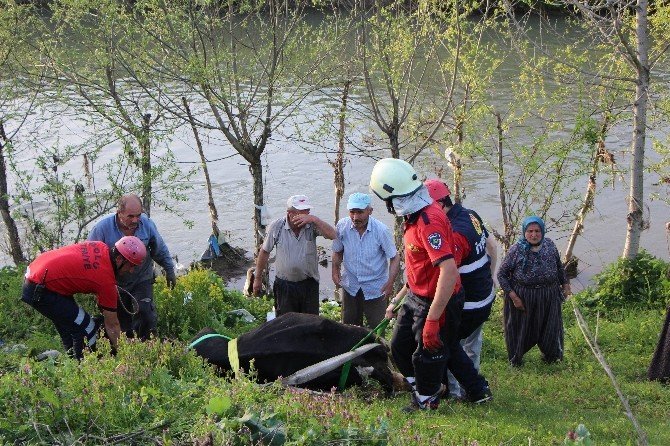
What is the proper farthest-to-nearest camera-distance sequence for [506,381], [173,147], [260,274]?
[173,147], [260,274], [506,381]

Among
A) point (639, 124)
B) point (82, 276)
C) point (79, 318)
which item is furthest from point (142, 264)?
point (639, 124)

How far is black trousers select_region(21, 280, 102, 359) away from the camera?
656cm

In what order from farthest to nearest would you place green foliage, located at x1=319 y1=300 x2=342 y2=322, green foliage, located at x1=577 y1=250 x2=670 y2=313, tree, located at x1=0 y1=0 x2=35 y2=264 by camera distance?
tree, located at x1=0 y1=0 x2=35 y2=264, green foliage, located at x1=319 y1=300 x2=342 y2=322, green foliage, located at x1=577 y1=250 x2=670 y2=313

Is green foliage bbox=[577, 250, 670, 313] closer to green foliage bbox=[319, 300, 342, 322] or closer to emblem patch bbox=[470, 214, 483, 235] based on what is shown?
green foliage bbox=[319, 300, 342, 322]

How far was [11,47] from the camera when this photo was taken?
458 inches

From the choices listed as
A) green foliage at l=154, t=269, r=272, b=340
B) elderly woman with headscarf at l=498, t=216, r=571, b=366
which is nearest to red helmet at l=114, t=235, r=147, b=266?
green foliage at l=154, t=269, r=272, b=340

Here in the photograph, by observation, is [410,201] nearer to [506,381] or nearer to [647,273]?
[506,381]

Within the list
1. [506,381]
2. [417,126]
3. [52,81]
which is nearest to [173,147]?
[52,81]

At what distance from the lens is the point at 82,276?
21.3ft

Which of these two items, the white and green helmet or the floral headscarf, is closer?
the white and green helmet

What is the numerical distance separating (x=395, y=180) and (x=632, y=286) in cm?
620

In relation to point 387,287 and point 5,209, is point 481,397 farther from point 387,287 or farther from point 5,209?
point 5,209

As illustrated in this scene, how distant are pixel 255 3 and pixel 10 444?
8.30 metres

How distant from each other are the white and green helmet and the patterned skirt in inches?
116
